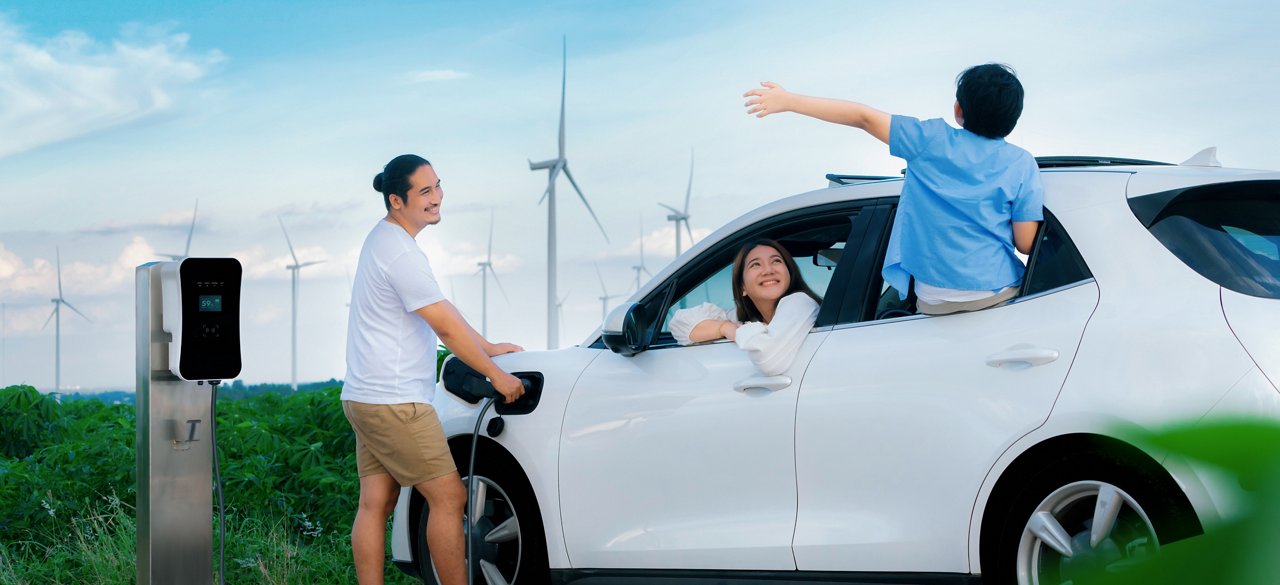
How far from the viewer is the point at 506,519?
5.40 meters

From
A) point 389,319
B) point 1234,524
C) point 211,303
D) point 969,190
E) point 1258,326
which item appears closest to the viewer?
point 1234,524

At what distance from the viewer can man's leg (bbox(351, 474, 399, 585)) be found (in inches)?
212

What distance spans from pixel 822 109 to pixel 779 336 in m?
0.87

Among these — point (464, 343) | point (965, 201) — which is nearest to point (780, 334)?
point (965, 201)

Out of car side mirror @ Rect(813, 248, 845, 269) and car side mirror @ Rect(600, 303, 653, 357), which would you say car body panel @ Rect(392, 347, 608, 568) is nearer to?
car side mirror @ Rect(600, 303, 653, 357)

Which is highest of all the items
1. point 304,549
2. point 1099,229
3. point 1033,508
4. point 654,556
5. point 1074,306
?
point 1099,229

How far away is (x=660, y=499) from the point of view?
4758 mm

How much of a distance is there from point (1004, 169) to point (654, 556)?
6.35 feet

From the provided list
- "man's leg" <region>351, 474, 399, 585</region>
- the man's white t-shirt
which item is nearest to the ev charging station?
the man's white t-shirt

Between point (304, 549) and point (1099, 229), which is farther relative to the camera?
point (304, 549)

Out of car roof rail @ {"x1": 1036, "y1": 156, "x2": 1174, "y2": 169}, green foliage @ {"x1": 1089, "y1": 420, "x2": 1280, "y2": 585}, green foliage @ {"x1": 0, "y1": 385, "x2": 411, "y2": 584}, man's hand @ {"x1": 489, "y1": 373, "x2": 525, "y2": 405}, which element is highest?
car roof rail @ {"x1": 1036, "y1": 156, "x2": 1174, "y2": 169}

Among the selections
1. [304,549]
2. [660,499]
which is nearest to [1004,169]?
[660,499]

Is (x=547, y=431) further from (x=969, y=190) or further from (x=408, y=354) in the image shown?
(x=969, y=190)

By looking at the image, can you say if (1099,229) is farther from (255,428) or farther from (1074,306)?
(255,428)
